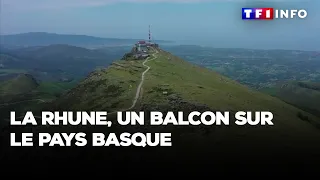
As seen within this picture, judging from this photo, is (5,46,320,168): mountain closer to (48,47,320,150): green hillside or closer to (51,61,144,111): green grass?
(48,47,320,150): green hillside

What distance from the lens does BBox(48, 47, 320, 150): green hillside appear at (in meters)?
75.2

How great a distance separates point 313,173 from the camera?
60062 millimetres

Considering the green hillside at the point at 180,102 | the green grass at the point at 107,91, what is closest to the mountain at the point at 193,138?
the green hillside at the point at 180,102

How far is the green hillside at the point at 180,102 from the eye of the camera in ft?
247

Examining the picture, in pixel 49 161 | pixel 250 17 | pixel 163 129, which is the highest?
pixel 250 17

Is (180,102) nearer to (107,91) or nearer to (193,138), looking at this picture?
(193,138)

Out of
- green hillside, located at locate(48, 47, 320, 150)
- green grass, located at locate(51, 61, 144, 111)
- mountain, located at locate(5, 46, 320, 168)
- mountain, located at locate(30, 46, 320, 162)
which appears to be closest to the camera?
mountain, located at locate(5, 46, 320, 168)

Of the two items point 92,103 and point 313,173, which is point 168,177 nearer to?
point 313,173

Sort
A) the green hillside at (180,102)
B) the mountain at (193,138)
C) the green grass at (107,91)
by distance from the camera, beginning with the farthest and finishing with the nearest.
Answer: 1. the green grass at (107,91)
2. the green hillside at (180,102)
3. the mountain at (193,138)

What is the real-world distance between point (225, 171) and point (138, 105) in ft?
125

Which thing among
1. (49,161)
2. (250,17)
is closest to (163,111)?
(49,161)

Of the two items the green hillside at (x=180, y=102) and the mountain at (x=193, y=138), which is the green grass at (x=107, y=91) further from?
the mountain at (x=193, y=138)

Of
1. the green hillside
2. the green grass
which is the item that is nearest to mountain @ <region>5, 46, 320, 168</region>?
the green hillside

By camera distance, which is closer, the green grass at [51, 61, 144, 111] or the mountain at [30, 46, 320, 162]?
the mountain at [30, 46, 320, 162]
